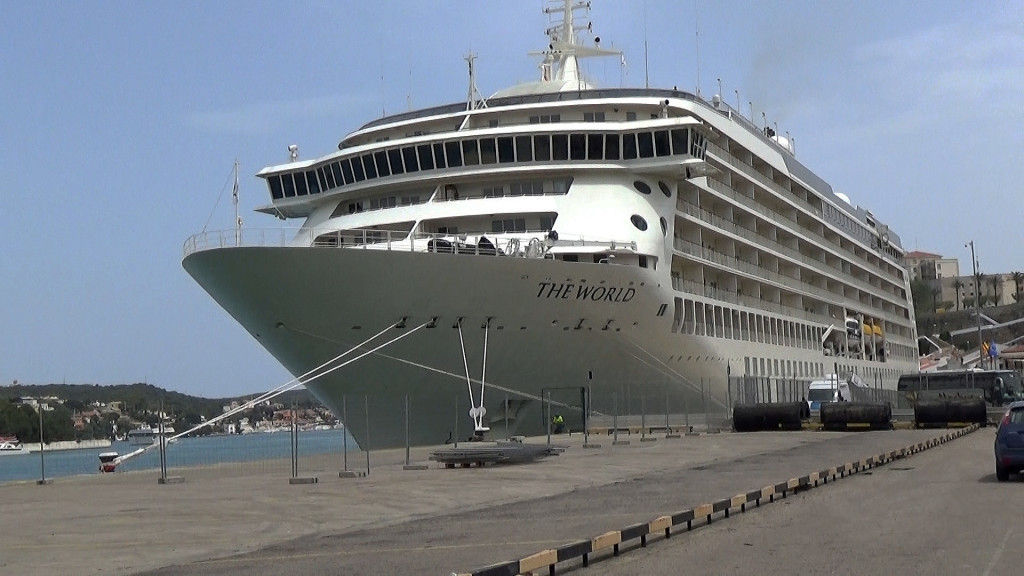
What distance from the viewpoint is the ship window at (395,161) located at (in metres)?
33.8

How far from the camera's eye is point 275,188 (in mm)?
37938

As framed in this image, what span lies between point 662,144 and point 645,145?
1.61 feet

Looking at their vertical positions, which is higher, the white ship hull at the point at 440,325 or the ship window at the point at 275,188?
the ship window at the point at 275,188

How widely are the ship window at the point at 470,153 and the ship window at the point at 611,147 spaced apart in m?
3.72

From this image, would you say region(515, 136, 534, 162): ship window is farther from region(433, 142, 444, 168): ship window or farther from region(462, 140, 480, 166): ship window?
region(433, 142, 444, 168): ship window

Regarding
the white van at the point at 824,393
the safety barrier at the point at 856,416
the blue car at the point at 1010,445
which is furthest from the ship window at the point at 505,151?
the blue car at the point at 1010,445

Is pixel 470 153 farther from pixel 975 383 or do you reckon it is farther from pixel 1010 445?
pixel 975 383

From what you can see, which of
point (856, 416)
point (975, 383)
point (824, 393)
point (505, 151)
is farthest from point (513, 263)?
point (975, 383)

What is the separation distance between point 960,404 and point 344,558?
3043cm

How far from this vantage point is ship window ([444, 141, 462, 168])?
3322 cm

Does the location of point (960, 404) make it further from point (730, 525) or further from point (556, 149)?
point (730, 525)

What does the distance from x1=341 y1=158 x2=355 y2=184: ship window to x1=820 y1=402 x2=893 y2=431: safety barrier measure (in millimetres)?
15909

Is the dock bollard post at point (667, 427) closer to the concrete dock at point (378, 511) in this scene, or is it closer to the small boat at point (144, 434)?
the concrete dock at point (378, 511)

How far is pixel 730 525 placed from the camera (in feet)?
39.0
